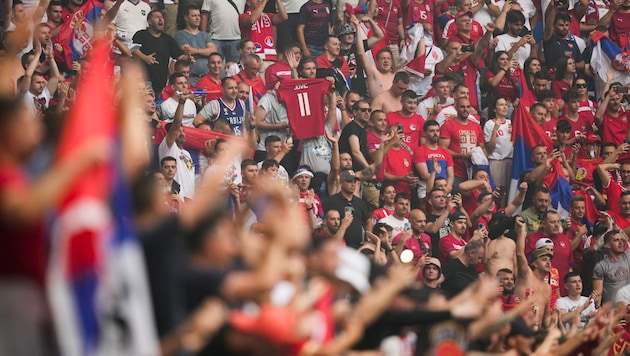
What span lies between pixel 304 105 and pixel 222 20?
113cm

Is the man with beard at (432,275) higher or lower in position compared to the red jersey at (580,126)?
A: higher

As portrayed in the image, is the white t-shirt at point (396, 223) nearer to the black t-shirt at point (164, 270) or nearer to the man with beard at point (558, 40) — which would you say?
the man with beard at point (558, 40)

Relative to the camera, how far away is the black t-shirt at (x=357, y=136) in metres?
12.5

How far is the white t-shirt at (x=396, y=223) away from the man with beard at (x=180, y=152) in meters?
1.70

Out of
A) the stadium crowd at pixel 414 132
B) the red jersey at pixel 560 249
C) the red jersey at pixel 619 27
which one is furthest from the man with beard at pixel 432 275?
the red jersey at pixel 619 27

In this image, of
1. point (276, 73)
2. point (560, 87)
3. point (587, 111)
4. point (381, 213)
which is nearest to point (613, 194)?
point (587, 111)

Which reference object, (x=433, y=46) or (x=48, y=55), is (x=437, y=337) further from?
(x=433, y=46)

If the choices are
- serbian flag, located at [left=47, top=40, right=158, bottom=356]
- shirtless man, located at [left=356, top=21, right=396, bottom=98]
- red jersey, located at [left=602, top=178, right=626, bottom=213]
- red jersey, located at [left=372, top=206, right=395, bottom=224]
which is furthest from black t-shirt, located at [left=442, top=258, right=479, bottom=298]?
serbian flag, located at [left=47, top=40, right=158, bottom=356]

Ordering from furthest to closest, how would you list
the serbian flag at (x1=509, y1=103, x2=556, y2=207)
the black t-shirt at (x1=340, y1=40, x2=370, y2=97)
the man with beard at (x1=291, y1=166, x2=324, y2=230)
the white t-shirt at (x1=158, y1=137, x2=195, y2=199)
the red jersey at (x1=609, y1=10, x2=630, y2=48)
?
1. the red jersey at (x1=609, y1=10, x2=630, y2=48)
2. the serbian flag at (x1=509, y1=103, x2=556, y2=207)
3. the black t-shirt at (x1=340, y1=40, x2=370, y2=97)
4. the man with beard at (x1=291, y1=166, x2=324, y2=230)
5. the white t-shirt at (x1=158, y1=137, x2=195, y2=199)

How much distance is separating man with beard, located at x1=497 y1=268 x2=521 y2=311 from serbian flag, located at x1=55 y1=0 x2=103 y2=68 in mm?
3959

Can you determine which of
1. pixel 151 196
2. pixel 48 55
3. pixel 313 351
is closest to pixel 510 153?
pixel 48 55

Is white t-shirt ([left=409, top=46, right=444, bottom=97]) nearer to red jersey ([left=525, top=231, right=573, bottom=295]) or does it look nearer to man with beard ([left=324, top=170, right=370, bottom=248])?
red jersey ([left=525, top=231, right=573, bottom=295])

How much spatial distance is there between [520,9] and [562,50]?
647mm

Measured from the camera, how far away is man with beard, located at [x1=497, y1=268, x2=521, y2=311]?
11.4 meters
